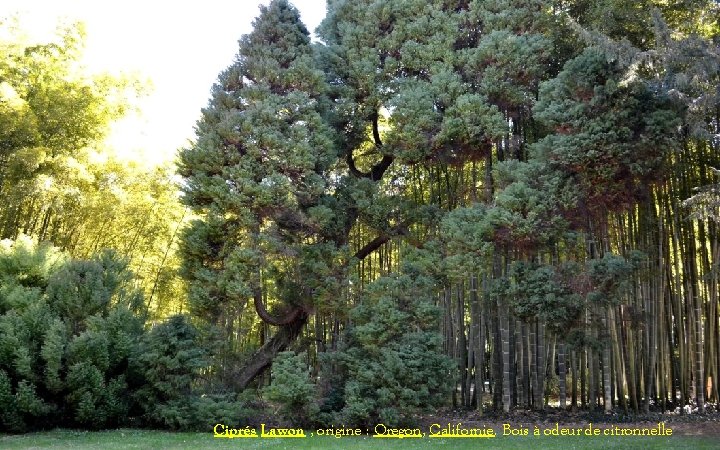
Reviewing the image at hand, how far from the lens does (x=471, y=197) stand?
1037cm

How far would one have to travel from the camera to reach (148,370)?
840 centimetres

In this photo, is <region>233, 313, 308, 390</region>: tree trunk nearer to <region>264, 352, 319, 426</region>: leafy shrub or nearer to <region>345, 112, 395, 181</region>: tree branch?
<region>264, 352, 319, 426</region>: leafy shrub

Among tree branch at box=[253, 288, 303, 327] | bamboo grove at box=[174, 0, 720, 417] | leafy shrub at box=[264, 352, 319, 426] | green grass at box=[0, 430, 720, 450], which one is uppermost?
bamboo grove at box=[174, 0, 720, 417]

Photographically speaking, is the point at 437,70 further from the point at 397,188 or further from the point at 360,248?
the point at 360,248

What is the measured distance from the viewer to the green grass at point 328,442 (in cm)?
659

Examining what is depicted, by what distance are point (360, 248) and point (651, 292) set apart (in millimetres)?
4850

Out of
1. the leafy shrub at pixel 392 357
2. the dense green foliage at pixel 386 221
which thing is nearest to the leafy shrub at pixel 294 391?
the dense green foliage at pixel 386 221

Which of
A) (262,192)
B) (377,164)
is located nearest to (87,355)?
(262,192)

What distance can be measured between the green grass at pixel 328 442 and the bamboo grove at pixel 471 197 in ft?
4.09

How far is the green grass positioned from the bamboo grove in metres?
1.25

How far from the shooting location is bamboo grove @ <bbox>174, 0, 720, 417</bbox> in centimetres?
833

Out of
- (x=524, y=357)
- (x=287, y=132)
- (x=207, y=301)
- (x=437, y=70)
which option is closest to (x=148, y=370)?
(x=207, y=301)

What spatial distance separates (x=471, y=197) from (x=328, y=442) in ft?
16.0

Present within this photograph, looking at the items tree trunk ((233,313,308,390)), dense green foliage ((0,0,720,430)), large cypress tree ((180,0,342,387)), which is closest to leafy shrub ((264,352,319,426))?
dense green foliage ((0,0,720,430))
